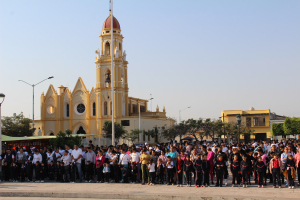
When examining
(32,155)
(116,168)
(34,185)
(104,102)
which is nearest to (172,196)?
(116,168)

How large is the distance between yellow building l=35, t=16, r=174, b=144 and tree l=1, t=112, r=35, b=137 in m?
10.9

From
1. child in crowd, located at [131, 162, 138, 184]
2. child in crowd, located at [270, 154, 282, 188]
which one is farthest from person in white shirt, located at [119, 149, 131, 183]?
child in crowd, located at [270, 154, 282, 188]

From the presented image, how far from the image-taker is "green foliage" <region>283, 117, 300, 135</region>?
5809 cm

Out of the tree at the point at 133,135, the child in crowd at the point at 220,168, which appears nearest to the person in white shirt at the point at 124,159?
the child in crowd at the point at 220,168

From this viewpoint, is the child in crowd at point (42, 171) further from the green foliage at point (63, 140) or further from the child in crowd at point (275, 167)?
the green foliage at point (63, 140)

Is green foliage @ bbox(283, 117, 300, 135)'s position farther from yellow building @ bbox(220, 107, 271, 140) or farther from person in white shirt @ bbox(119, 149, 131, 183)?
person in white shirt @ bbox(119, 149, 131, 183)

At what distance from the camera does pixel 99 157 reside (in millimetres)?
16344

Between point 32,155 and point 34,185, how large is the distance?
2.45 meters

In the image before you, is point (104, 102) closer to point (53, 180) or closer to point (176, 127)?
point (176, 127)

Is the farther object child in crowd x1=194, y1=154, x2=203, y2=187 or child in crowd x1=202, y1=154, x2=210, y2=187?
child in crowd x1=202, y1=154, x2=210, y2=187

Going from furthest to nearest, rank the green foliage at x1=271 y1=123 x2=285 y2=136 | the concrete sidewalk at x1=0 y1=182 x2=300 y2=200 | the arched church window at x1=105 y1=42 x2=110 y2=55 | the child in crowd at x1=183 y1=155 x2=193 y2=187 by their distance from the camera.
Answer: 1. the green foliage at x1=271 y1=123 x2=285 y2=136
2. the arched church window at x1=105 y1=42 x2=110 y2=55
3. the child in crowd at x1=183 y1=155 x2=193 y2=187
4. the concrete sidewalk at x1=0 y1=182 x2=300 y2=200

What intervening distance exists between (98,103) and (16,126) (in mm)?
13258

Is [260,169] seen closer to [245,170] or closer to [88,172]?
[245,170]

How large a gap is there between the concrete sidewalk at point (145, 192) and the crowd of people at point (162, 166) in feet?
2.41
